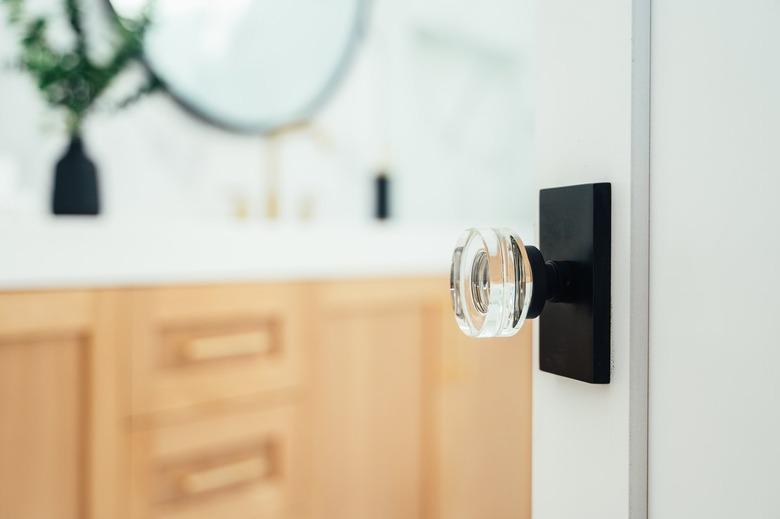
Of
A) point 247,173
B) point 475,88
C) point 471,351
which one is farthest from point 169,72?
point 475,88

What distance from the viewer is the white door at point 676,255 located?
214mm

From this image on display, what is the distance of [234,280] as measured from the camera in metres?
1.06

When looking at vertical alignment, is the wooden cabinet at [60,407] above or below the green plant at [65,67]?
below

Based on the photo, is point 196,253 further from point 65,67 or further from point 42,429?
point 65,67

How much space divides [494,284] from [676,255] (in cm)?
7

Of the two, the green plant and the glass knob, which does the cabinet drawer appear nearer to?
the green plant

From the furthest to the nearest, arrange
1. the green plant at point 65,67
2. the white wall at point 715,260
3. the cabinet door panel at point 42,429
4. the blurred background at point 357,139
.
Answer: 1. the blurred background at point 357,139
2. the green plant at point 65,67
3. the cabinet door panel at point 42,429
4. the white wall at point 715,260

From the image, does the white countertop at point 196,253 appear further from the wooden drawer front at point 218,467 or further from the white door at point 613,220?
the white door at point 613,220

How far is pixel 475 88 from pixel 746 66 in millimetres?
2042

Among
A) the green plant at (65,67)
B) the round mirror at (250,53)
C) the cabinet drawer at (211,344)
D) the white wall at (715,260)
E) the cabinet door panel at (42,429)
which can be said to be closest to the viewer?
the white wall at (715,260)

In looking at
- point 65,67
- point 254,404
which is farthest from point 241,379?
point 65,67

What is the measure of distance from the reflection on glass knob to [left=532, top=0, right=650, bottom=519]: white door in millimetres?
28

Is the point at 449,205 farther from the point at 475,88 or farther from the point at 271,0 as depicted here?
the point at 271,0

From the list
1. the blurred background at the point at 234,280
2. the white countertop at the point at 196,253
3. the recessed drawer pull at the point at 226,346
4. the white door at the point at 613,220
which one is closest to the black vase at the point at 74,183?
the blurred background at the point at 234,280
